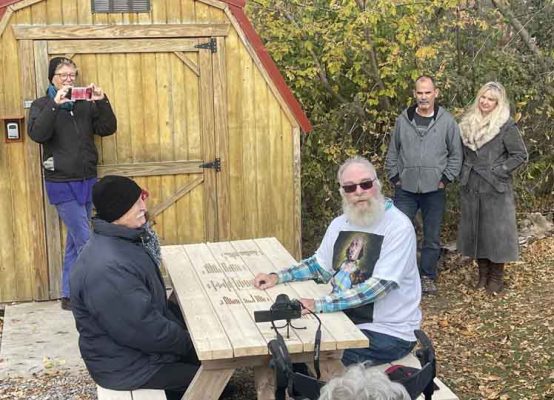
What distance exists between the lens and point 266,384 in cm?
439

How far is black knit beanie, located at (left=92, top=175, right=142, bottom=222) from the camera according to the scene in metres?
4.37

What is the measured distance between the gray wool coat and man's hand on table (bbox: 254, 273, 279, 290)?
10.3ft

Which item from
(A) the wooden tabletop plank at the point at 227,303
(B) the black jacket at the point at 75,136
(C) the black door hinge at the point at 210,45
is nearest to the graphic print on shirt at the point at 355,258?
(A) the wooden tabletop plank at the point at 227,303

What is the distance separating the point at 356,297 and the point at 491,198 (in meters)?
3.49

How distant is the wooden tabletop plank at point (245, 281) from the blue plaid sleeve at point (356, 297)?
1.04 feet

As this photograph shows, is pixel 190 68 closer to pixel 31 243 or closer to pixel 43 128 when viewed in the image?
pixel 43 128

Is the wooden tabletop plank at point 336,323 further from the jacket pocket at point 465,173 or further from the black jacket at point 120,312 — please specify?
the jacket pocket at point 465,173

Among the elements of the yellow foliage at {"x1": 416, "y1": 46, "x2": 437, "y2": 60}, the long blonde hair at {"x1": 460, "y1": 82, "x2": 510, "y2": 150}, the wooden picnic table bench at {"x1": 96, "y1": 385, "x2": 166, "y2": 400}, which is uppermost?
the yellow foliage at {"x1": 416, "y1": 46, "x2": 437, "y2": 60}

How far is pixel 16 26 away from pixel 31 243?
1.87 m

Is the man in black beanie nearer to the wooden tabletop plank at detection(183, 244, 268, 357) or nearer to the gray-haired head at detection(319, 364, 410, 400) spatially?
the wooden tabletop plank at detection(183, 244, 268, 357)

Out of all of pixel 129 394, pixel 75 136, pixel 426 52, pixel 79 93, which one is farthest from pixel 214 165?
pixel 129 394

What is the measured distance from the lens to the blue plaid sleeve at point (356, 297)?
4465 mm

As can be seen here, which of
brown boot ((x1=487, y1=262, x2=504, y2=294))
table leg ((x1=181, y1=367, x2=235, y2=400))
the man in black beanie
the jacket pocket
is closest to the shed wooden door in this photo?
the jacket pocket

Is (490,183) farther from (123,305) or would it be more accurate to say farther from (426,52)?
(123,305)
